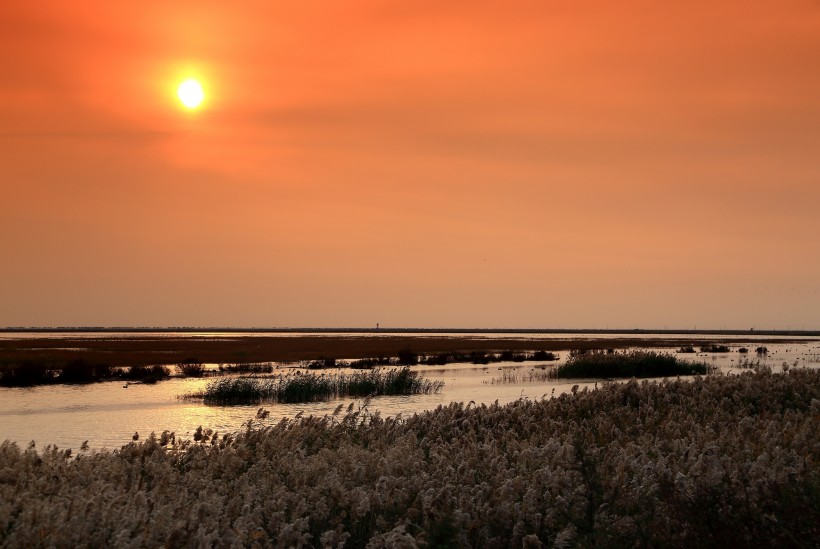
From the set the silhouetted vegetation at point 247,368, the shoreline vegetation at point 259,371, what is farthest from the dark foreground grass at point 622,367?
the silhouetted vegetation at point 247,368

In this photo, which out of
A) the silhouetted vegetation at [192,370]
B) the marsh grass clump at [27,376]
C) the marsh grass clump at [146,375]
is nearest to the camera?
the marsh grass clump at [27,376]

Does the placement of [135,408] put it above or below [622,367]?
below

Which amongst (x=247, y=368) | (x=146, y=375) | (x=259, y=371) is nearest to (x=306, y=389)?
(x=146, y=375)

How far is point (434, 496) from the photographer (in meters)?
8.91

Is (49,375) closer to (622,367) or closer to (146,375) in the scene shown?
(146,375)

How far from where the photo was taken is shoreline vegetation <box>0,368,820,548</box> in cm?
776

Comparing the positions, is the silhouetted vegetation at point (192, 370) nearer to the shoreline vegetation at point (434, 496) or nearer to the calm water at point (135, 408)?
the calm water at point (135, 408)

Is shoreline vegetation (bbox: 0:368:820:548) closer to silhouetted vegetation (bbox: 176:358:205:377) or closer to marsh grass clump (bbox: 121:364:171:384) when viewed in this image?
marsh grass clump (bbox: 121:364:171:384)

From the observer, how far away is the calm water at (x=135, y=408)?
2500 centimetres

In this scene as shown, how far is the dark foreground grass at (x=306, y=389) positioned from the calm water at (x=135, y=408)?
1308 millimetres

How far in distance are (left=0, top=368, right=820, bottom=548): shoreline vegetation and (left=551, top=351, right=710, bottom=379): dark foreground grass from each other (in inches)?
1473

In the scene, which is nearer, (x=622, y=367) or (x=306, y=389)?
(x=306, y=389)

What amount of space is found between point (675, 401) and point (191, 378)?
3289 centimetres

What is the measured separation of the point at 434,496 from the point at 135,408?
2616 centimetres
